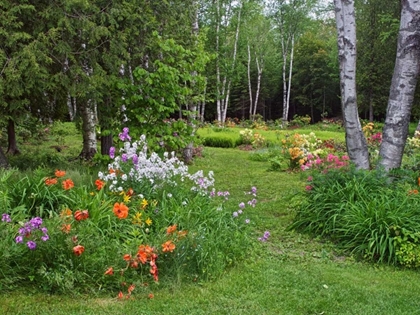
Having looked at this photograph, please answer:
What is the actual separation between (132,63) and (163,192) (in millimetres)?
4120

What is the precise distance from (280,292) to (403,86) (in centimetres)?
317

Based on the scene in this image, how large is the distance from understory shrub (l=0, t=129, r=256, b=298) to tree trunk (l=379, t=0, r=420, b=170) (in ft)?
7.30

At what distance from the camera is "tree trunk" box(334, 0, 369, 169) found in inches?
194

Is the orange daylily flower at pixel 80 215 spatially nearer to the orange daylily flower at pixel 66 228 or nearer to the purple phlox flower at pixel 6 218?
the orange daylily flower at pixel 66 228

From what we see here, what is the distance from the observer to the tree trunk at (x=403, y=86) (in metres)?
4.70

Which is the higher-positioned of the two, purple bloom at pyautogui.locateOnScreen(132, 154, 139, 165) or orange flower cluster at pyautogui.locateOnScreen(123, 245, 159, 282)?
purple bloom at pyautogui.locateOnScreen(132, 154, 139, 165)

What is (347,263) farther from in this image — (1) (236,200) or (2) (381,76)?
(2) (381,76)

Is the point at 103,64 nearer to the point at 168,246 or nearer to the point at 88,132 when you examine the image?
the point at 88,132

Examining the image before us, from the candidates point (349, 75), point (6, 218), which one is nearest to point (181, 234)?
point (6, 218)

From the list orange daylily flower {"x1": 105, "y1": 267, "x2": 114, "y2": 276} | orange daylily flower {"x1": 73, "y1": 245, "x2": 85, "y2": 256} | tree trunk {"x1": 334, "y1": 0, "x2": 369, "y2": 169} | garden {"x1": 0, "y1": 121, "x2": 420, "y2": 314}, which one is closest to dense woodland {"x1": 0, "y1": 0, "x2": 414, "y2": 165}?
garden {"x1": 0, "y1": 121, "x2": 420, "y2": 314}

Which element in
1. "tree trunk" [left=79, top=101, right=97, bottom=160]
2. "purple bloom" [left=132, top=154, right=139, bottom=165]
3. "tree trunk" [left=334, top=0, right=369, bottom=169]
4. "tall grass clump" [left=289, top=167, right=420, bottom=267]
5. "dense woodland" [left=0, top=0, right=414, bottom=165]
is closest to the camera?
"tall grass clump" [left=289, top=167, right=420, bottom=267]

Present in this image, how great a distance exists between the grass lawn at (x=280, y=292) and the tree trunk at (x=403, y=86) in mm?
1657

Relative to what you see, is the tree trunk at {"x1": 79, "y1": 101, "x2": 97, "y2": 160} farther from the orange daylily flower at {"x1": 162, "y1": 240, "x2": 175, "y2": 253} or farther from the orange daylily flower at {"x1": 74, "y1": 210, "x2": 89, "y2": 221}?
the orange daylily flower at {"x1": 162, "y1": 240, "x2": 175, "y2": 253}

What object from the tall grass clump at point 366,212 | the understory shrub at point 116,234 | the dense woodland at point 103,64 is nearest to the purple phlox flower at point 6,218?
the understory shrub at point 116,234
